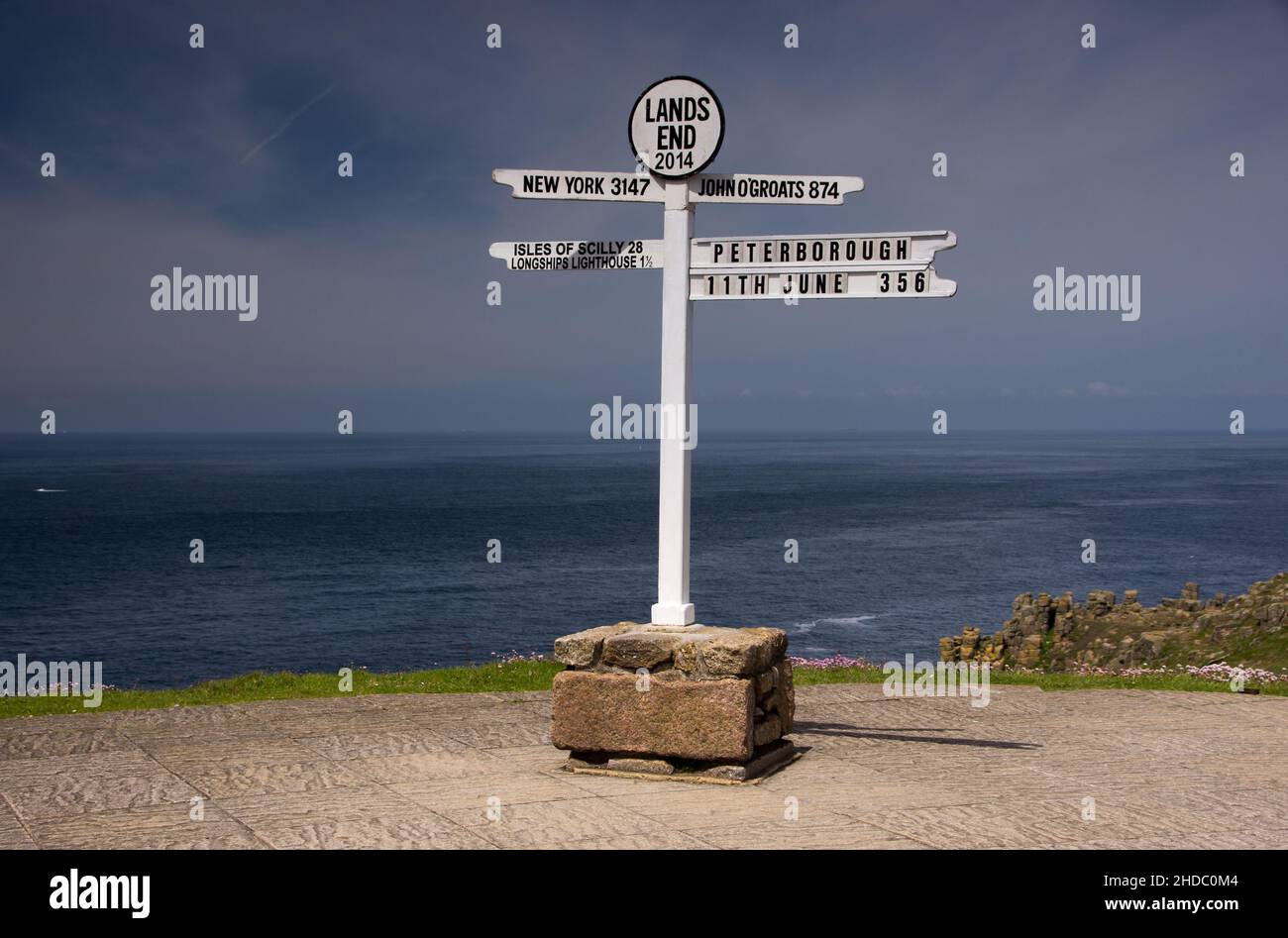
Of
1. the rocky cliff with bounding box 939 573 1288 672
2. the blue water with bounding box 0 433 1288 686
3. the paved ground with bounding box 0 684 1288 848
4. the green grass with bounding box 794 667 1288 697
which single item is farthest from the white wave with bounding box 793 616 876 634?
the paved ground with bounding box 0 684 1288 848

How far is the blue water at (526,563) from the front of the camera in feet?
156

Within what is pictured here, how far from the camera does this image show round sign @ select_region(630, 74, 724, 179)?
27.7ft

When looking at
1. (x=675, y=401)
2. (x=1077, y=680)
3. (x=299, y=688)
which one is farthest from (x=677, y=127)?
(x=1077, y=680)

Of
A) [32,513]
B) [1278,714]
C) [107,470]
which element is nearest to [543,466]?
[107,470]

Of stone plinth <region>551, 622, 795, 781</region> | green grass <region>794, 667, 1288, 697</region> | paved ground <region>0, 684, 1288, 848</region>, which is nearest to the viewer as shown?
paved ground <region>0, 684, 1288, 848</region>

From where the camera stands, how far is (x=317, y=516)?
346 feet

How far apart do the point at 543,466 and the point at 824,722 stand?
621ft

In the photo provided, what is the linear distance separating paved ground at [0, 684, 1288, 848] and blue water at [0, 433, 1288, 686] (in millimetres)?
30142

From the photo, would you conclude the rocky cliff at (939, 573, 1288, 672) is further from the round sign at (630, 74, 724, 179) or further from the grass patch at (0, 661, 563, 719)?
the round sign at (630, 74, 724, 179)

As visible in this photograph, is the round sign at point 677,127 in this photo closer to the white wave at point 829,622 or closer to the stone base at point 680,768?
the stone base at point 680,768

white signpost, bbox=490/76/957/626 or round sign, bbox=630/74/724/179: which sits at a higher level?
round sign, bbox=630/74/724/179

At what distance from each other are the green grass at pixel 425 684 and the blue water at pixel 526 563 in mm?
26705

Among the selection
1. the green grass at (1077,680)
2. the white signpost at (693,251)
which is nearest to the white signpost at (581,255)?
the white signpost at (693,251)

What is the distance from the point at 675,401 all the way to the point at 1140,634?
18.9m
